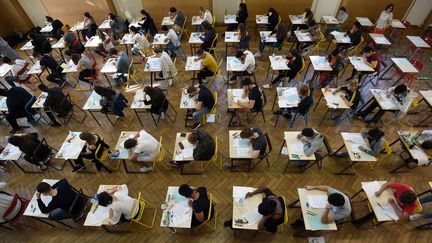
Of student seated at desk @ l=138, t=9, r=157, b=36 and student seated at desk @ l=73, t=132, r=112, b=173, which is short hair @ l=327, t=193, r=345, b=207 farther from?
student seated at desk @ l=138, t=9, r=157, b=36

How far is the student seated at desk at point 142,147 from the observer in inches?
189

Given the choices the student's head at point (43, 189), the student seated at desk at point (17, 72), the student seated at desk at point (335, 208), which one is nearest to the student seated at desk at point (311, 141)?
the student seated at desk at point (335, 208)

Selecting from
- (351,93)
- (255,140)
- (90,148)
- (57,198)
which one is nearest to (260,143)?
(255,140)

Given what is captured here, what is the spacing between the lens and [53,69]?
25.1 ft

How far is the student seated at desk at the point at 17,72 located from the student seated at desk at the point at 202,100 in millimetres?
5887

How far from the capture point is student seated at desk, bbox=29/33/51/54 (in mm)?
8484

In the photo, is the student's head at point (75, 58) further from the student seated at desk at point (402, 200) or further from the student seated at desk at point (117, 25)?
the student seated at desk at point (402, 200)

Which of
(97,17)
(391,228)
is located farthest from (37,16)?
(391,228)

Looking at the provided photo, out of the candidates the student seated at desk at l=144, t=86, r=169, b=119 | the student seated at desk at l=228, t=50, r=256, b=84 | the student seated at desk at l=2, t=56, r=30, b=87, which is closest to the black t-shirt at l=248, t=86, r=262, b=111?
the student seated at desk at l=228, t=50, r=256, b=84

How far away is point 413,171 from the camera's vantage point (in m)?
5.57

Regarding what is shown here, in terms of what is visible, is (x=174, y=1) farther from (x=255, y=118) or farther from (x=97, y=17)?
(x=255, y=118)

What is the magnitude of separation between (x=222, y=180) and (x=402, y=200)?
130 inches

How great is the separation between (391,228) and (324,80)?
437cm

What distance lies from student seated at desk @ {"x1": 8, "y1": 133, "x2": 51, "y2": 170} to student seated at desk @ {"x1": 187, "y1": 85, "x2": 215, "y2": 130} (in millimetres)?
3609
